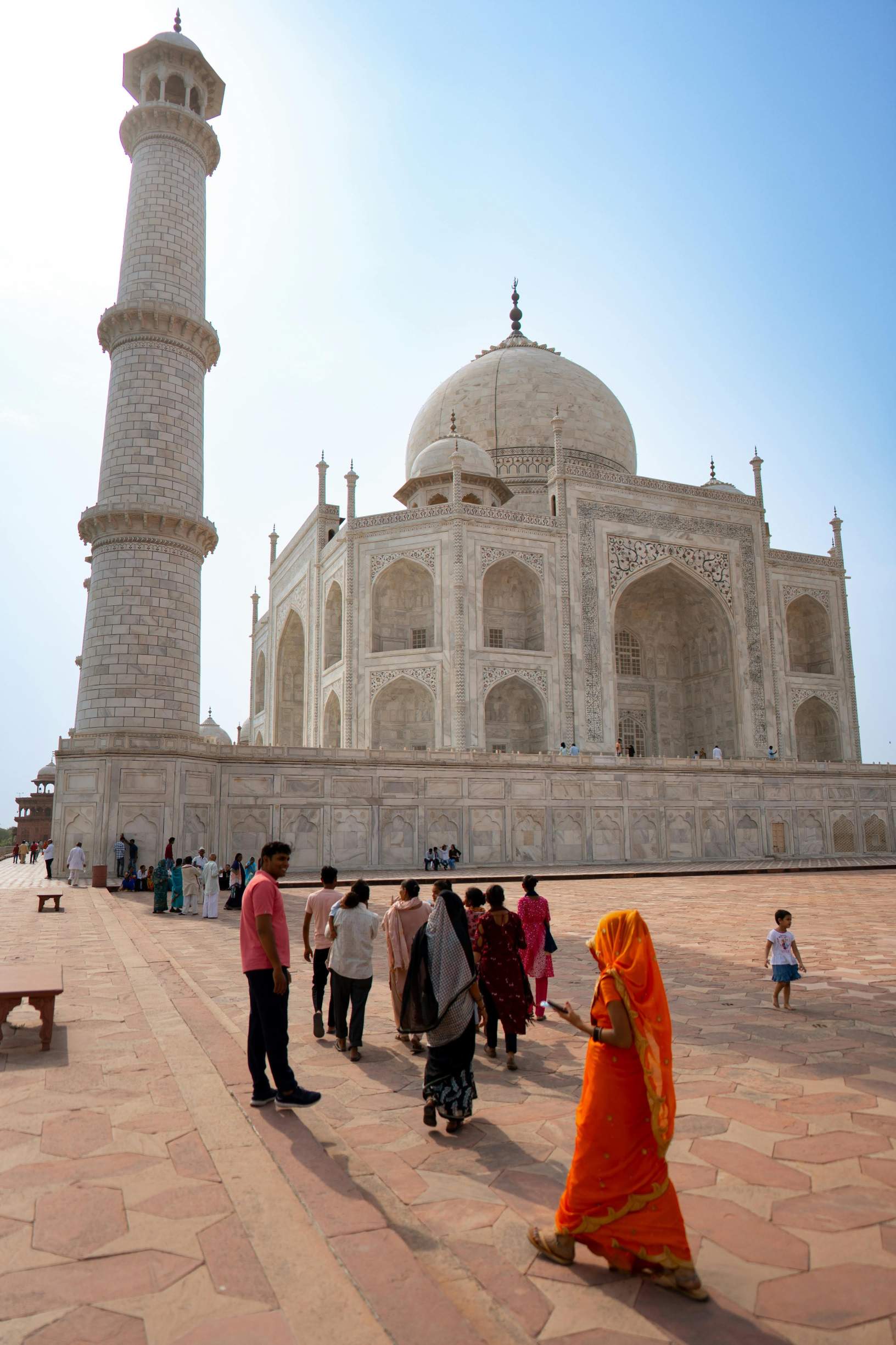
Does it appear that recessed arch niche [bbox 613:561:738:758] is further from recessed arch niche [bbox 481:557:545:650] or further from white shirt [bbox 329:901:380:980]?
white shirt [bbox 329:901:380:980]

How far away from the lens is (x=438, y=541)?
24.8 meters

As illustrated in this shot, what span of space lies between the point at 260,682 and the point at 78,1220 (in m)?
33.5

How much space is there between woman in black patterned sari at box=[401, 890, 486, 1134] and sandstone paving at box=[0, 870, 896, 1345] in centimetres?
15

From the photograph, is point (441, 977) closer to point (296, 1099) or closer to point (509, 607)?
point (296, 1099)

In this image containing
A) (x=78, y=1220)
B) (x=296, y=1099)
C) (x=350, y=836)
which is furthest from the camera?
(x=350, y=836)

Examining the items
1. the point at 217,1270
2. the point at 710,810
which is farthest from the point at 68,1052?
the point at 710,810

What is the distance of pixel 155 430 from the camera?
16.3 metres

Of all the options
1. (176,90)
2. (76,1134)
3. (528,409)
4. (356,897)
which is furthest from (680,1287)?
(528,409)

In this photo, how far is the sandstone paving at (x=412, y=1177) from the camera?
2.25 meters

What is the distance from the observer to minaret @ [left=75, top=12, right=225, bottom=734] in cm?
1564

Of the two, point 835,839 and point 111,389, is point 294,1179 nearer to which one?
point 111,389

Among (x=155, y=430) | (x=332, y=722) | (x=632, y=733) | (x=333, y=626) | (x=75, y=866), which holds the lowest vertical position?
(x=75, y=866)

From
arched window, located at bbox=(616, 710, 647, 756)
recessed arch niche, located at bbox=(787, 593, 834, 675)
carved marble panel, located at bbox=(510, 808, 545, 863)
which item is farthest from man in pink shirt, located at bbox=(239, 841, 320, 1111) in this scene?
recessed arch niche, located at bbox=(787, 593, 834, 675)

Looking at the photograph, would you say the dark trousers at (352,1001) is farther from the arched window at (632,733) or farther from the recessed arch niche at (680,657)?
the arched window at (632,733)
